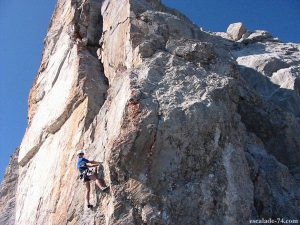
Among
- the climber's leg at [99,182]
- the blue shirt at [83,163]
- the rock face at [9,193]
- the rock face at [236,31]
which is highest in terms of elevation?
the rock face at [236,31]

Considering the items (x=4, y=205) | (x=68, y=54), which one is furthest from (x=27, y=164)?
(x=68, y=54)

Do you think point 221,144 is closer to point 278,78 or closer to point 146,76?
point 146,76

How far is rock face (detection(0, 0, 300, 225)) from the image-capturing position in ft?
59.3

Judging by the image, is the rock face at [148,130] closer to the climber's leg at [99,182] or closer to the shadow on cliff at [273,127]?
the shadow on cliff at [273,127]

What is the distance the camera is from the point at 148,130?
18.6 metres

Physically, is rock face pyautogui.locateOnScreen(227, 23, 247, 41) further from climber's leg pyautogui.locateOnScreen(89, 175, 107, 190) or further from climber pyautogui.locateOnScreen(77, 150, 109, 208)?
climber's leg pyautogui.locateOnScreen(89, 175, 107, 190)

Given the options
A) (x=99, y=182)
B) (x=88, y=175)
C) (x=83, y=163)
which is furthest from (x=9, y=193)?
(x=99, y=182)

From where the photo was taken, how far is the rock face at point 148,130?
59.3 ft

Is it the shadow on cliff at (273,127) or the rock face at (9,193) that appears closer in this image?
the shadow on cliff at (273,127)

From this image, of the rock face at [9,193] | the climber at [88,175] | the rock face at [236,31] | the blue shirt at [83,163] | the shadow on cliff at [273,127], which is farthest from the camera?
the rock face at [236,31]

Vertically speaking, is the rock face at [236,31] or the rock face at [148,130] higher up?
the rock face at [236,31]

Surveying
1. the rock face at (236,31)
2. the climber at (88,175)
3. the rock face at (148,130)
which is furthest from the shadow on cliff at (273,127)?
the rock face at (236,31)

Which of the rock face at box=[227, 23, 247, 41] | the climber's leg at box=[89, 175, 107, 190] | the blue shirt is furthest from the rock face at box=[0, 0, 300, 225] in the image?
the rock face at box=[227, 23, 247, 41]

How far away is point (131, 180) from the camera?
Result: 59.1 ft
